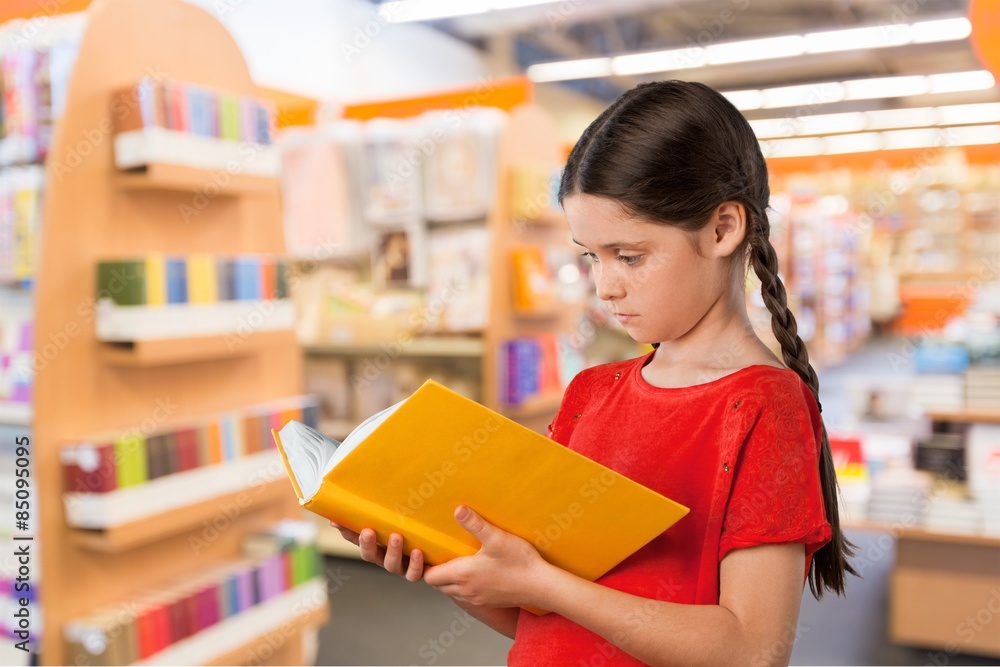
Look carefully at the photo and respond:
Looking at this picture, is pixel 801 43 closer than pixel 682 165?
No

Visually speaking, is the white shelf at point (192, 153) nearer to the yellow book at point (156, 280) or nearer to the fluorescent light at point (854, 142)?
the yellow book at point (156, 280)

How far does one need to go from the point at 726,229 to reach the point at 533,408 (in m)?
3.35

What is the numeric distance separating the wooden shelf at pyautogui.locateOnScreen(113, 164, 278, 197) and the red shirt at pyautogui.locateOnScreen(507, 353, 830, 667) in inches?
65.0

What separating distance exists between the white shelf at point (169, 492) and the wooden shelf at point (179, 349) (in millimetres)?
326

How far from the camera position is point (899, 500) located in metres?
3.32

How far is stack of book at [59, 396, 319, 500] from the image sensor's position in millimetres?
2178

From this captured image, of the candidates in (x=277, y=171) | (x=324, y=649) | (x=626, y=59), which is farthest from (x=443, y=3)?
(x=324, y=649)

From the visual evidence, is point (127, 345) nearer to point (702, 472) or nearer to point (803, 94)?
point (702, 472)

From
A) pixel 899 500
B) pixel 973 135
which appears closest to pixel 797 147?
pixel 973 135

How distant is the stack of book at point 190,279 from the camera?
2.23 m

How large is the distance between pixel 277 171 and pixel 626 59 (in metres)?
7.24

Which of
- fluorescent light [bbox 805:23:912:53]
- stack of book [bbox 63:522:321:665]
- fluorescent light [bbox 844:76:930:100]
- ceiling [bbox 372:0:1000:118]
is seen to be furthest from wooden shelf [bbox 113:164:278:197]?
fluorescent light [bbox 844:76:930:100]

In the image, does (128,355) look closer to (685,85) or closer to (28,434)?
(28,434)

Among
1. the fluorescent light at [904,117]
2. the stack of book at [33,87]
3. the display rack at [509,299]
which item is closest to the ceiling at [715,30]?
the fluorescent light at [904,117]
